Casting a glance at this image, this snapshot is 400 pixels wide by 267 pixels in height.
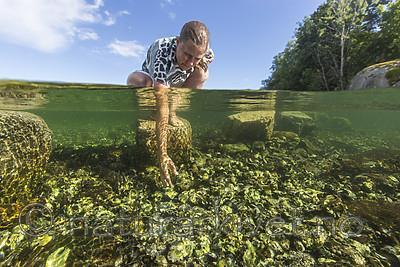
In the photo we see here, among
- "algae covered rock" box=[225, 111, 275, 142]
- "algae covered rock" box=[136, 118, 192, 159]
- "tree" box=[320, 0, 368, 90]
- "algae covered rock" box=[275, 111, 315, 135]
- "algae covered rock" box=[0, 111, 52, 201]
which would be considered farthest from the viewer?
"tree" box=[320, 0, 368, 90]

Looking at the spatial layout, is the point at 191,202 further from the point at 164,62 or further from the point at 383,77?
the point at 383,77

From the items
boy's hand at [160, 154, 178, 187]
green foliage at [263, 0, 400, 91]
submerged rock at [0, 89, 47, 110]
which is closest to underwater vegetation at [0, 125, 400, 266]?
boy's hand at [160, 154, 178, 187]

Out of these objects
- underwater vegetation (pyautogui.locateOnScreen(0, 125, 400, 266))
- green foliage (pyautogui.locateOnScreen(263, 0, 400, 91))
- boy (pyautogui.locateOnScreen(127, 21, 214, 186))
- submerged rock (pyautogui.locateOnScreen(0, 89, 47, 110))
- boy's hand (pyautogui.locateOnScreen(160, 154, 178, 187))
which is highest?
green foliage (pyautogui.locateOnScreen(263, 0, 400, 91))

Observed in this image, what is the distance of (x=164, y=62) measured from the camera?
4027mm

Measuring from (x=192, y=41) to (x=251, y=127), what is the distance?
3346mm

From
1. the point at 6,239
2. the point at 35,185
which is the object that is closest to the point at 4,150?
the point at 35,185

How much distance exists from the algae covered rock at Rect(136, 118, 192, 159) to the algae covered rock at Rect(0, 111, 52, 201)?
1648 millimetres

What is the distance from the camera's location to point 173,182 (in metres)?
3.89

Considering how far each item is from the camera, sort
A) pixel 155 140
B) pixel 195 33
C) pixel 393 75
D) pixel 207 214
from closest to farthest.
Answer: pixel 207 214 → pixel 195 33 → pixel 155 140 → pixel 393 75

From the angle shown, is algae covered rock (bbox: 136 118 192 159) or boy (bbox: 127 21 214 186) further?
algae covered rock (bbox: 136 118 192 159)

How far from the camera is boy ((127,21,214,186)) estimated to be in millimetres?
3611

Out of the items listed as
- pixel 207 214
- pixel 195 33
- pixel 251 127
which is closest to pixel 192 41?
pixel 195 33

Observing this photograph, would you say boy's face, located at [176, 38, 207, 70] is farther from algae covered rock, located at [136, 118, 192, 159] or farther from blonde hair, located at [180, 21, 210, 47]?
algae covered rock, located at [136, 118, 192, 159]

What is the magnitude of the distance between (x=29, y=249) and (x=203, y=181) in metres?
2.50
